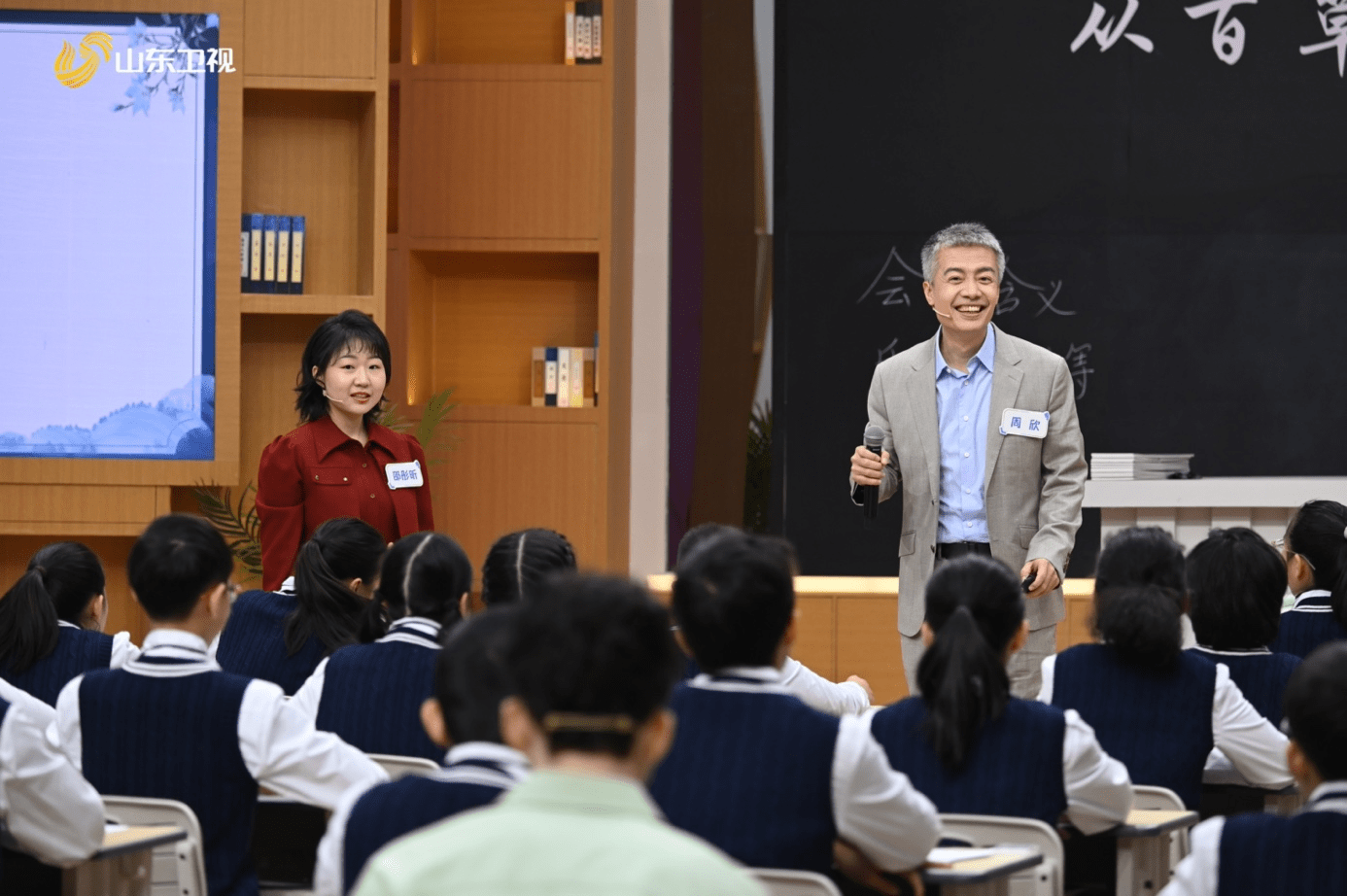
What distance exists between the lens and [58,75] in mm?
5738

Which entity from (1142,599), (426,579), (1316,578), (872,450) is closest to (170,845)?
(426,579)

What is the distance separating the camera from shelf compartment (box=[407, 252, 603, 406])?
712cm

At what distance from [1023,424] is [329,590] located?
1672 millimetres

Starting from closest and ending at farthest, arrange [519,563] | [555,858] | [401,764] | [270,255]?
[555,858] < [401,764] < [519,563] < [270,255]

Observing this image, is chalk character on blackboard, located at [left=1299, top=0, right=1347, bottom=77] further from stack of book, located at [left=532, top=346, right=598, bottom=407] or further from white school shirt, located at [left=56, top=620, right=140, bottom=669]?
white school shirt, located at [left=56, top=620, right=140, bottom=669]

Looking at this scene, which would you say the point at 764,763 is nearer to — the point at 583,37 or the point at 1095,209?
the point at 583,37

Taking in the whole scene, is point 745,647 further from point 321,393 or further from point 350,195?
point 350,195

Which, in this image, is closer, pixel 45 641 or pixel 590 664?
pixel 590 664

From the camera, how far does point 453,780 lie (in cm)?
170

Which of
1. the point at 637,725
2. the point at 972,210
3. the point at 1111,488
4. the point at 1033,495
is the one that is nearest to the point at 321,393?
the point at 1033,495

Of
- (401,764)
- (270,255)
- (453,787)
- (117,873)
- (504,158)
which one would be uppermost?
(504,158)

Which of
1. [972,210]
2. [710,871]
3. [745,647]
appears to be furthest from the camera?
[972,210]

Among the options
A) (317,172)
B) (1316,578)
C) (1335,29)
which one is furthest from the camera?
(1335,29)

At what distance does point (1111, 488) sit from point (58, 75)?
4.06 m
